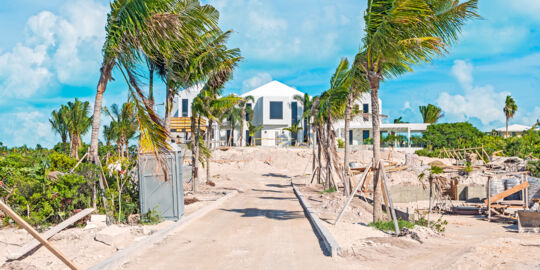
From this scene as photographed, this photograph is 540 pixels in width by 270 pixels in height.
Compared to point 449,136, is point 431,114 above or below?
above

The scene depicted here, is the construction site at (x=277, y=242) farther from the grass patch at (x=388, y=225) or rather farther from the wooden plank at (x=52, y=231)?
the grass patch at (x=388, y=225)

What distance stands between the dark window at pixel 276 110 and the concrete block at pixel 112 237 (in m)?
49.3

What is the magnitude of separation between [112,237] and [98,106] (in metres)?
3.56

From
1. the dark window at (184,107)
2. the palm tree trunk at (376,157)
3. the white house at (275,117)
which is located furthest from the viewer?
the dark window at (184,107)

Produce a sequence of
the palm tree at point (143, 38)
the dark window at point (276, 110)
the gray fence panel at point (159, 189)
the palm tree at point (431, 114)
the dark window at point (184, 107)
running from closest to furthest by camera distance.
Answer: the palm tree at point (143, 38) < the gray fence panel at point (159, 189) < the dark window at point (276, 110) < the dark window at point (184, 107) < the palm tree at point (431, 114)

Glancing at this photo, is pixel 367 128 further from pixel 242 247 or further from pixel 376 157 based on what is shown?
pixel 242 247

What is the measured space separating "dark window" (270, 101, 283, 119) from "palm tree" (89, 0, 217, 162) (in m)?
47.4

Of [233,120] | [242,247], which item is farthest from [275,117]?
[242,247]

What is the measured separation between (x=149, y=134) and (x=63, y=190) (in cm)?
238

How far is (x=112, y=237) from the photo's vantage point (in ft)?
27.3

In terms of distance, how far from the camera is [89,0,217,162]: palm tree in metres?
9.72

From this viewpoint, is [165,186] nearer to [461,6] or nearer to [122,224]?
[122,224]

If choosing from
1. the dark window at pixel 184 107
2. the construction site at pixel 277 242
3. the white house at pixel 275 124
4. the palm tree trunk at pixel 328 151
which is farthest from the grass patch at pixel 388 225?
the dark window at pixel 184 107

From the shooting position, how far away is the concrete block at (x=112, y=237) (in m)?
8.27
